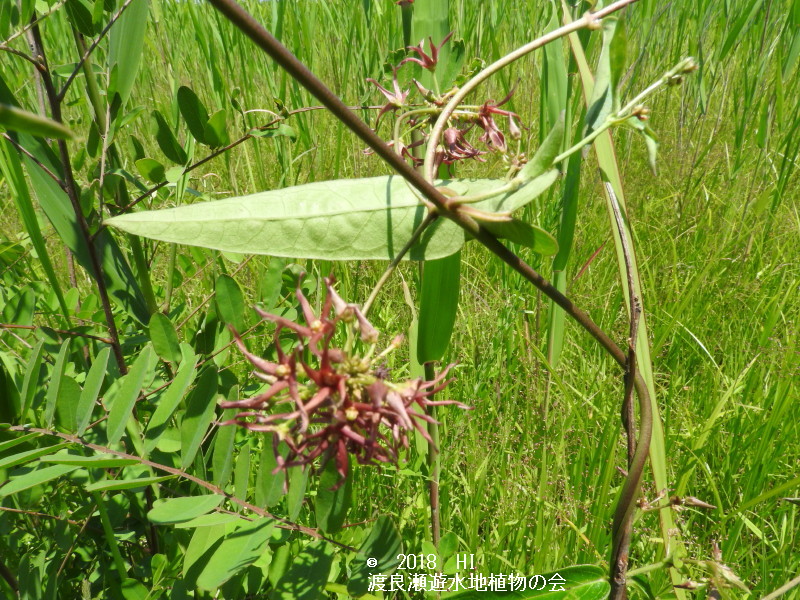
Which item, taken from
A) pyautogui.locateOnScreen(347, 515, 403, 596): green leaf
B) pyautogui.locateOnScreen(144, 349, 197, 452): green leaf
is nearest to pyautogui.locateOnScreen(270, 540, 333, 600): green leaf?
pyautogui.locateOnScreen(347, 515, 403, 596): green leaf

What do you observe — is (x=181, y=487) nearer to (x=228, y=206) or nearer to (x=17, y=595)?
(x=17, y=595)

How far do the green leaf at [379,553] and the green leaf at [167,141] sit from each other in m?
0.61

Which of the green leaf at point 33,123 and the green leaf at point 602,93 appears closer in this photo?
the green leaf at point 33,123

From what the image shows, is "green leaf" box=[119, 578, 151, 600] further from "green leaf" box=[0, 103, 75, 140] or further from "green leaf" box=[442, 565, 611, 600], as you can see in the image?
"green leaf" box=[0, 103, 75, 140]

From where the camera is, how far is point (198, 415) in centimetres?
75

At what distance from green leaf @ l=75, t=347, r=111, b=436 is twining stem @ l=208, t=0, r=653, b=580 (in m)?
0.48

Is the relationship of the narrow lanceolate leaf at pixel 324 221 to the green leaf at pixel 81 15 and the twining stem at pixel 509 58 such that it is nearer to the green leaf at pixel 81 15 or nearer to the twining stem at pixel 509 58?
the twining stem at pixel 509 58

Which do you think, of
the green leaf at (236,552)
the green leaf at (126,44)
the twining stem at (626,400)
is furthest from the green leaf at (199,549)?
the green leaf at (126,44)

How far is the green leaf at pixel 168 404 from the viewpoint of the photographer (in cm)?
77

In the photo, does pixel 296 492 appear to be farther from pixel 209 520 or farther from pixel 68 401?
pixel 68 401

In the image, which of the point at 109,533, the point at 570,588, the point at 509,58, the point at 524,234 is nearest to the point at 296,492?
the point at 109,533

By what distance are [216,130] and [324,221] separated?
0.45 meters

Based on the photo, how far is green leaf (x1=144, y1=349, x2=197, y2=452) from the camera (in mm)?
767

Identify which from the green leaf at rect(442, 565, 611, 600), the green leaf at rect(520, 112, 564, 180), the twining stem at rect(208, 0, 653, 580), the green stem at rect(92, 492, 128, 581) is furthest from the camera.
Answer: the green stem at rect(92, 492, 128, 581)
